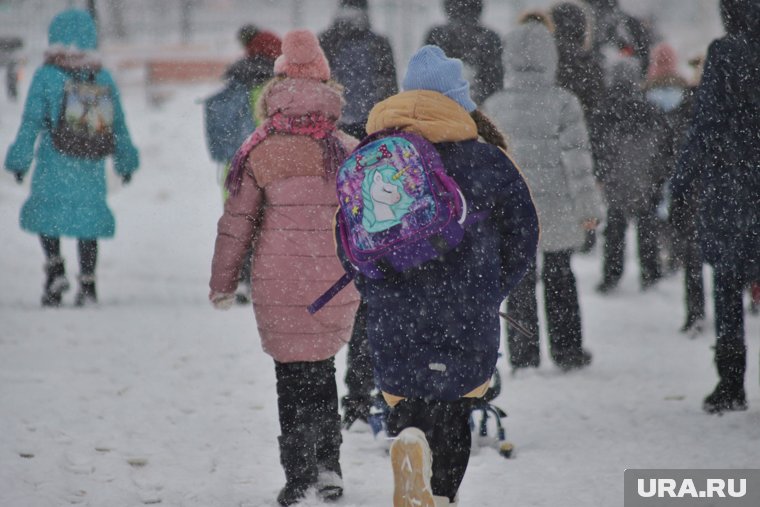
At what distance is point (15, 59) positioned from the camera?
837 inches

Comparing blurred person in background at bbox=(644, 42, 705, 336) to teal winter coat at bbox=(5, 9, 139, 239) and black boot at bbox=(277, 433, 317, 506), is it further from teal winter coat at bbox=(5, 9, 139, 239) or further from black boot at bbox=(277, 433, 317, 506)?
teal winter coat at bbox=(5, 9, 139, 239)

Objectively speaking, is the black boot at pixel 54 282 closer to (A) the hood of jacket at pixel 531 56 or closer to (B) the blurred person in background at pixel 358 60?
(B) the blurred person in background at pixel 358 60

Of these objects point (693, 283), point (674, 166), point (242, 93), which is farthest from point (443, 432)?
point (242, 93)

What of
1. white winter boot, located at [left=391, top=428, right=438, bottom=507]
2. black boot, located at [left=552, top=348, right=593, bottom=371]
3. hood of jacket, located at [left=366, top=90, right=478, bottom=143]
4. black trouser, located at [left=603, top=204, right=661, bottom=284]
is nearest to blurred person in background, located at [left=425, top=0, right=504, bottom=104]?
black boot, located at [left=552, top=348, right=593, bottom=371]

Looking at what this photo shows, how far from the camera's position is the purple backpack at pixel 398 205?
11.2ft

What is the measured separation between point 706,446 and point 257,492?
224 centimetres

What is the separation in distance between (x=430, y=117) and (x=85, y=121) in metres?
5.24

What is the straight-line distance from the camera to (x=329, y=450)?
441 cm

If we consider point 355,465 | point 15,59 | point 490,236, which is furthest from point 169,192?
point 490,236

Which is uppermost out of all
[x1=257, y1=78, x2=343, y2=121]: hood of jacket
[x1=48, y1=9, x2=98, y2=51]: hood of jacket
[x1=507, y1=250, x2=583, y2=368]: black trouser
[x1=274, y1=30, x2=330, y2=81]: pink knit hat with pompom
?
[x1=48, y1=9, x2=98, y2=51]: hood of jacket

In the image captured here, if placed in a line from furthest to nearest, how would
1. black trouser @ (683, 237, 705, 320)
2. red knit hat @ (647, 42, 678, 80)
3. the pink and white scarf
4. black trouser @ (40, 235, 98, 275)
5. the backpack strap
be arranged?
red knit hat @ (647, 42, 678, 80) < black trouser @ (40, 235, 98, 275) < black trouser @ (683, 237, 705, 320) < the pink and white scarf < the backpack strap

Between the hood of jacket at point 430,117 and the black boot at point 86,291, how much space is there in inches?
211

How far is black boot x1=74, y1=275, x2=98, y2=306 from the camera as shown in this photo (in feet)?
27.3

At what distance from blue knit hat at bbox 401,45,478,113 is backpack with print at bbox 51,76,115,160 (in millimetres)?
5014
